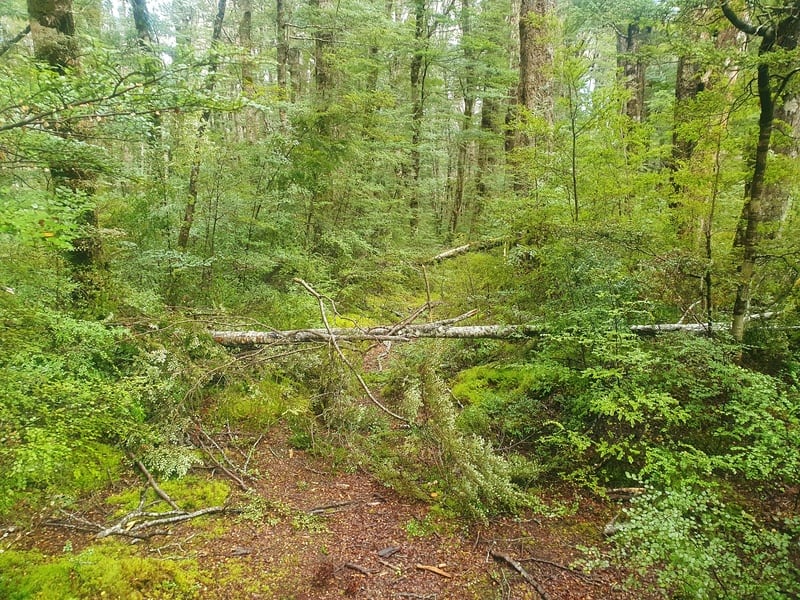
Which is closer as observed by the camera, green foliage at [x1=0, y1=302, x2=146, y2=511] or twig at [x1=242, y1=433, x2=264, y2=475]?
green foliage at [x1=0, y1=302, x2=146, y2=511]

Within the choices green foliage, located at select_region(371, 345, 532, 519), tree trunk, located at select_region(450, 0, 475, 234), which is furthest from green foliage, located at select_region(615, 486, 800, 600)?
tree trunk, located at select_region(450, 0, 475, 234)

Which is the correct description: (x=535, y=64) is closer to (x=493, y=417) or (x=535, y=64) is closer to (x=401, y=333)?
(x=401, y=333)

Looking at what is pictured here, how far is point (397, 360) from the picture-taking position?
5.47 m

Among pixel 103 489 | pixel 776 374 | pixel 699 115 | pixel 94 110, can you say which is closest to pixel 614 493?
pixel 776 374

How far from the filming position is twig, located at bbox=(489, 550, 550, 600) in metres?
2.99

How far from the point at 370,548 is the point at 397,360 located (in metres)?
2.42

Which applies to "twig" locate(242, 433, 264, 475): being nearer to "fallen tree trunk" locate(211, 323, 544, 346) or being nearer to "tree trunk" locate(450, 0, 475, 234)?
"fallen tree trunk" locate(211, 323, 544, 346)

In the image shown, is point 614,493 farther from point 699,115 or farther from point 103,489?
point 103,489

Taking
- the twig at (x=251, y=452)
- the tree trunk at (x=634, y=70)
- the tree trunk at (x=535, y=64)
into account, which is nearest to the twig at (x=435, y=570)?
the twig at (x=251, y=452)

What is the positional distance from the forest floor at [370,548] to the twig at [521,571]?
0.02 m

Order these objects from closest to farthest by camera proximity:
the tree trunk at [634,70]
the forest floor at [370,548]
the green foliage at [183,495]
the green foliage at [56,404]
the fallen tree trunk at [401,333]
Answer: the green foliage at [56,404], the forest floor at [370,548], the green foliage at [183,495], the fallen tree trunk at [401,333], the tree trunk at [634,70]

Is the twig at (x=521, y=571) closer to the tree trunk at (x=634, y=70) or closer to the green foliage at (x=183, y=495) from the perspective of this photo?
the green foliage at (x=183, y=495)

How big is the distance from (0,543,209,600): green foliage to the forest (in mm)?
18

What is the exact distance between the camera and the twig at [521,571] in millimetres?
2987
